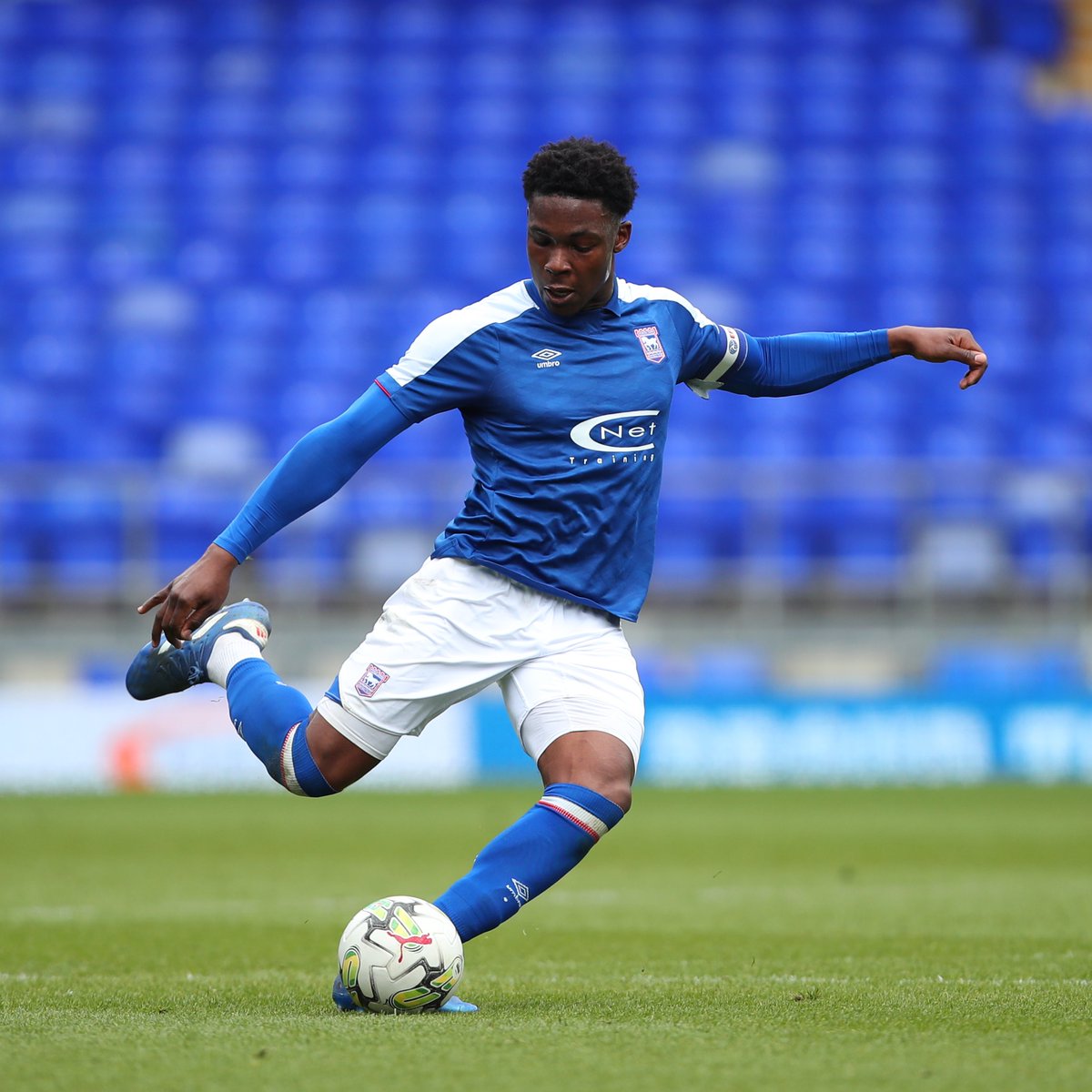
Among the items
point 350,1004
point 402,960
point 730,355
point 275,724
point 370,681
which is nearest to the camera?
point 402,960

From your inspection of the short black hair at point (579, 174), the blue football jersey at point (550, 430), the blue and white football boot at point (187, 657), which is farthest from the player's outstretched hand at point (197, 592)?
the short black hair at point (579, 174)

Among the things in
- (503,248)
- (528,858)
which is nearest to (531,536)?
(528,858)

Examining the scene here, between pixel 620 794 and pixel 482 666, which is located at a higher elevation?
pixel 482 666

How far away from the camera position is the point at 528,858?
4238 mm

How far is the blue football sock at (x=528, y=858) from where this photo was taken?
13.8 ft

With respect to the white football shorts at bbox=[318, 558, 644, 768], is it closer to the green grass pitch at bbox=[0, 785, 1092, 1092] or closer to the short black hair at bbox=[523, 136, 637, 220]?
the green grass pitch at bbox=[0, 785, 1092, 1092]

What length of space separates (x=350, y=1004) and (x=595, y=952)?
1591 mm

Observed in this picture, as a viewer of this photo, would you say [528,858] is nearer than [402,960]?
No

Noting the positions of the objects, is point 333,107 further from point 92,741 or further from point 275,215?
point 92,741

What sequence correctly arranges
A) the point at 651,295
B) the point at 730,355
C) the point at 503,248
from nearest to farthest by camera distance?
the point at 651,295, the point at 730,355, the point at 503,248

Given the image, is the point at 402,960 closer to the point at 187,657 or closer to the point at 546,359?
the point at 187,657

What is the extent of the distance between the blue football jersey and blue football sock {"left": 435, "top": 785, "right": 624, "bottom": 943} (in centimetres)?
55

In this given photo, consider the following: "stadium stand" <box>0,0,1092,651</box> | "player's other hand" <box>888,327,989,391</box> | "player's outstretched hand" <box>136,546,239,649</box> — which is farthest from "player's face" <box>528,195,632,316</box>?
"stadium stand" <box>0,0,1092,651</box>

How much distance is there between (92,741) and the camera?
13180mm
